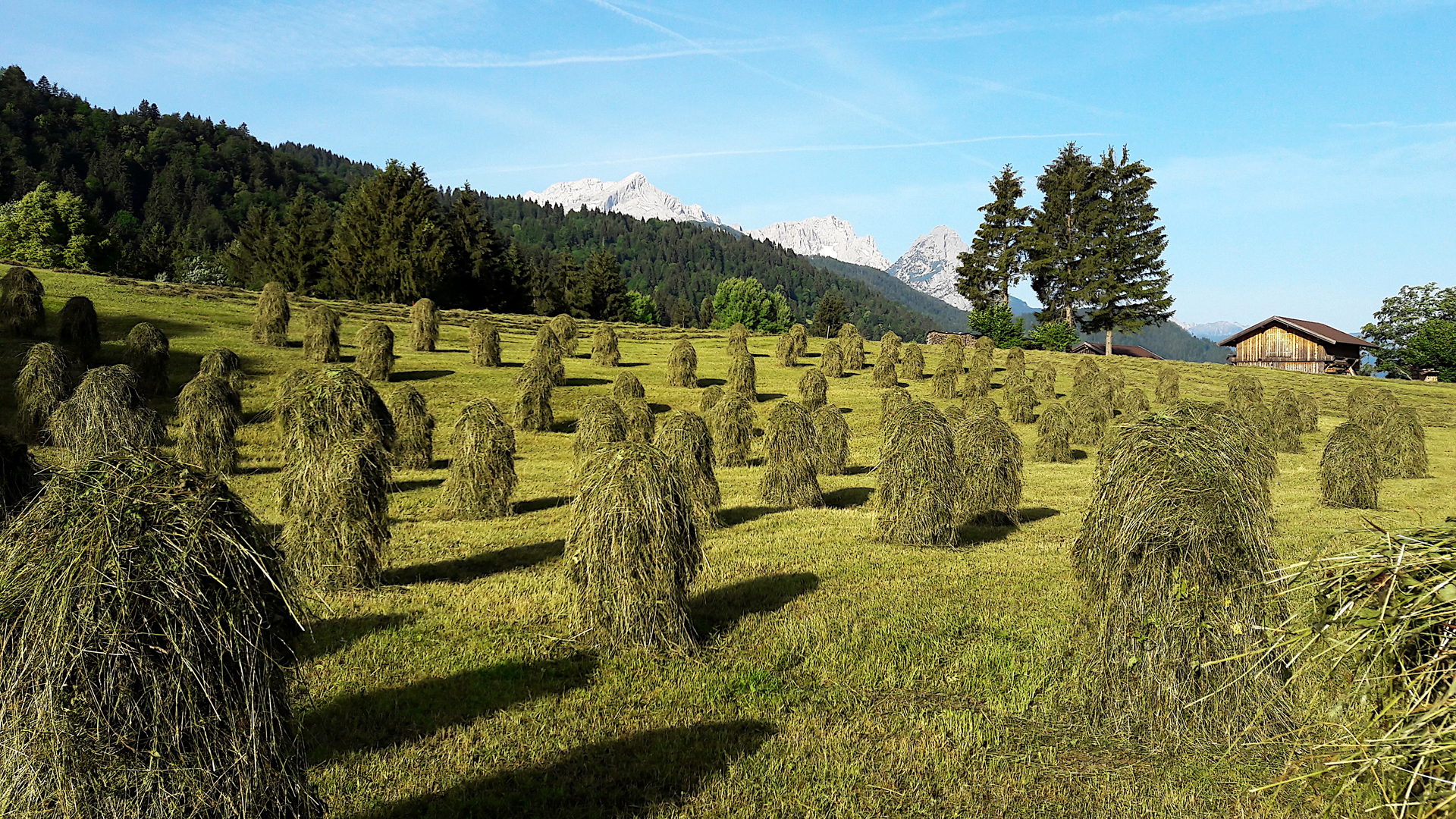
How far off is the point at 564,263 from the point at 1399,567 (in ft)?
344

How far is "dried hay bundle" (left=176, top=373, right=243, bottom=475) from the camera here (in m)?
21.3

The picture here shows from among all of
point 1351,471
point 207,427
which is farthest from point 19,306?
point 1351,471

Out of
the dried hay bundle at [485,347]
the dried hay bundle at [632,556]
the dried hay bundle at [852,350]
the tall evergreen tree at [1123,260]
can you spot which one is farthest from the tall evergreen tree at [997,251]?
the dried hay bundle at [632,556]

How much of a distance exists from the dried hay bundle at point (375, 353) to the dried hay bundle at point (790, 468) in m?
22.5

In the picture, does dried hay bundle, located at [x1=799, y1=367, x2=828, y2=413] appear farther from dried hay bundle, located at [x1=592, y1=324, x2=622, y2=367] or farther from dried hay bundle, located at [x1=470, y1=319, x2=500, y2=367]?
dried hay bundle, located at [x1=470, y1=319, x2=500, y2=367]

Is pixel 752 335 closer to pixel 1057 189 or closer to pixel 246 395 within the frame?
pixel 1057 189

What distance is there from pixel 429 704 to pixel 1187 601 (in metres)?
8.03

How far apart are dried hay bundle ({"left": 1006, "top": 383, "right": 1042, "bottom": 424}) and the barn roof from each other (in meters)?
41.0

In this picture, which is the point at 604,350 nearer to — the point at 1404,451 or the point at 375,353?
the point at 375,353

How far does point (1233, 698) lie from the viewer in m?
7.61

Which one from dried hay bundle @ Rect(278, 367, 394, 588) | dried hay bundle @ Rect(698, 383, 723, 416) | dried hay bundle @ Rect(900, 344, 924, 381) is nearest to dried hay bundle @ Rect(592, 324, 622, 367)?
dried hay bundle @ Rect(698, 383, 723, 416)

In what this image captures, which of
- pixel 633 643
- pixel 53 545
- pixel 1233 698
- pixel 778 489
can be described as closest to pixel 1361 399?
pixel 778 489

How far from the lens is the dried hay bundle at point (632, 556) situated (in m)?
9.70

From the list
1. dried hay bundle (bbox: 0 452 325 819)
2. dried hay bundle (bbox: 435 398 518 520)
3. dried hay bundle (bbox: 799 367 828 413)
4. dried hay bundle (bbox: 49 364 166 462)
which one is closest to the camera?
dried hay bundle (bbox: 0 452 325 819)
